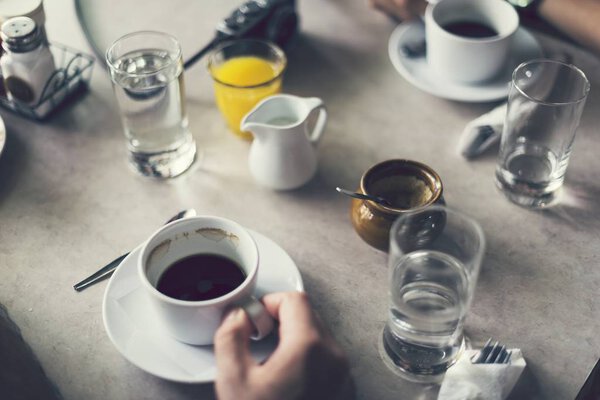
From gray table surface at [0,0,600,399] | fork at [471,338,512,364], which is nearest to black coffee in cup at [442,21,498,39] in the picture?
gray table surface at [0,0,600,399]

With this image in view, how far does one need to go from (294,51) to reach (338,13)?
144 millimetres

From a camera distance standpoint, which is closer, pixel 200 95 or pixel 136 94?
pixel 136 94

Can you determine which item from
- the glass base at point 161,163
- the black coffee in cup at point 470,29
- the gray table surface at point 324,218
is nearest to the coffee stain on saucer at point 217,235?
the gray table surface at point 324,218

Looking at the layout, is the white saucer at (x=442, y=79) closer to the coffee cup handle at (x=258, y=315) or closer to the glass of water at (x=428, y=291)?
the glass of water at (x=428, y=291)

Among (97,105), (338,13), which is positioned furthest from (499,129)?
(97,105)

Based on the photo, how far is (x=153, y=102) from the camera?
103cm

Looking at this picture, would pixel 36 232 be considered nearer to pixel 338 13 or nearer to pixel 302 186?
pixel 302 186

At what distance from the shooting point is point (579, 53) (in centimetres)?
124

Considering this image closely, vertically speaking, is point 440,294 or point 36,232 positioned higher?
point 440,294

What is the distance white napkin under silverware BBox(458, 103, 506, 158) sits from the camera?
1.07 metres

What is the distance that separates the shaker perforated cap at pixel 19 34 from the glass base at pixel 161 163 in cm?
21

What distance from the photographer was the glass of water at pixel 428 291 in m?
0.76

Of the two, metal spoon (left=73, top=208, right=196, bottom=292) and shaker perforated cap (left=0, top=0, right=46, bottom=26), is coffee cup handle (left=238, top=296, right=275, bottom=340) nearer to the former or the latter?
metal spoon (left=73, top=208, right=196, bottom=292)

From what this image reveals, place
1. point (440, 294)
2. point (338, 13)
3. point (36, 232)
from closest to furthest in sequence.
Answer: point (440, 294), point (36, 232), point (338, 13)
